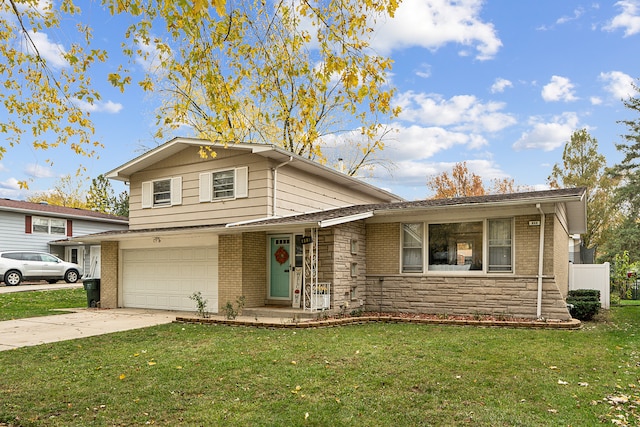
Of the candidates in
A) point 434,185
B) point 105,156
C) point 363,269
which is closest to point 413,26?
point 105,156

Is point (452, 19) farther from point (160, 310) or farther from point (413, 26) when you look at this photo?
point (160, 310)

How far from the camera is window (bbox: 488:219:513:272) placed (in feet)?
39.3

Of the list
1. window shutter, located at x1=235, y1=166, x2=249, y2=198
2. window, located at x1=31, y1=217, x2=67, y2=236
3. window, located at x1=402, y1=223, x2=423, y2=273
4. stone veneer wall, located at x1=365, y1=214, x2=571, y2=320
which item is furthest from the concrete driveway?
window, located at x1=31, y1=217, x2=67, y2=236

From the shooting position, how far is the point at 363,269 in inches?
541

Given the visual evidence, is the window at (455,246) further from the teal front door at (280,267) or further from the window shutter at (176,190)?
the window shutter at (176,190)

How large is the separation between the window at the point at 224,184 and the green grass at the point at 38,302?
5.94 m

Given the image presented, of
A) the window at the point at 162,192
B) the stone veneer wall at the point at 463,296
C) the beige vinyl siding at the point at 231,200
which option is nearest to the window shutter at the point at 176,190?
the window at the point at 162,192

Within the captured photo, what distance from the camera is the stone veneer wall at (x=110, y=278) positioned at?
1652 centimetres

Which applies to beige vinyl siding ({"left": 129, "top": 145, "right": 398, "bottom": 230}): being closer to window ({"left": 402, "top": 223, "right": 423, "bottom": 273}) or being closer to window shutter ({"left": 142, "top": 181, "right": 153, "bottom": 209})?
window shutter ({"left": 142, "top": 181, "right": 153, "bottom": 209})

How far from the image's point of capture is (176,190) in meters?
15.9

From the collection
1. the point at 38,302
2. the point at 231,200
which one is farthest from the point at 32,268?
the point at 231,200

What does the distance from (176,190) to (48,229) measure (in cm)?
1705

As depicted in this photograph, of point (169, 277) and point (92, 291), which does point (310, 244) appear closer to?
point (169, 277)

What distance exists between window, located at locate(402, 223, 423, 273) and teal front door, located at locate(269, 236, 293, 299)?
3.32m
